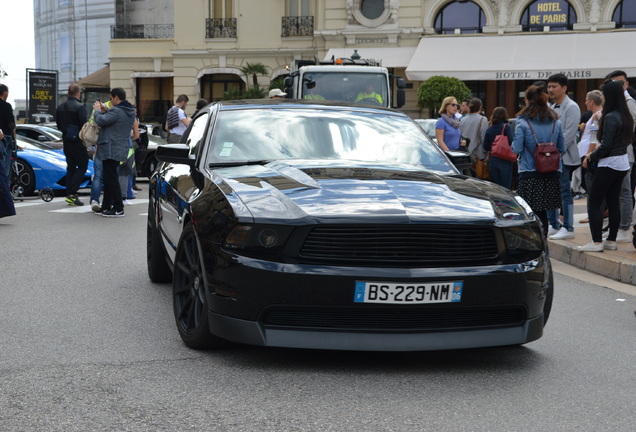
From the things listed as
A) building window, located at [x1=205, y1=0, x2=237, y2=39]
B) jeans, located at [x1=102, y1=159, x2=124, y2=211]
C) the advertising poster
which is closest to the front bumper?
jeans, located at [x1=102, y1=159, x2=124, y2=211]

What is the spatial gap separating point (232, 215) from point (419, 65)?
30397mm

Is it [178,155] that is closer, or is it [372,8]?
[178,155]

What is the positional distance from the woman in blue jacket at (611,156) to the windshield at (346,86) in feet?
29.8

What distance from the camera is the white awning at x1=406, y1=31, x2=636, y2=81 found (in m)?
32.1

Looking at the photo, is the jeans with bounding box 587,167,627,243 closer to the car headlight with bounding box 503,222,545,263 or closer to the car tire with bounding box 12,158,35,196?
the car headlight with bounding box 503,222,545,263

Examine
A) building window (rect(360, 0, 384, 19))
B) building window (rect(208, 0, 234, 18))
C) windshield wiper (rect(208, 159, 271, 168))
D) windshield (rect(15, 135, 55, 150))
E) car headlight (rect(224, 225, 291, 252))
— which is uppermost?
building window (rect(208, 0, 234, 18))

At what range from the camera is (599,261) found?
9.19 metres

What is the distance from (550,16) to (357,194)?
106 ft

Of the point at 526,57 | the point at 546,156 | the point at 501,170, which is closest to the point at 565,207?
the point at 546,156

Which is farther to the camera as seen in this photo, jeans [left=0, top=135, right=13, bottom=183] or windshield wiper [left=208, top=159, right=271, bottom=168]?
jeans [left=0, top=135, right=13, bottom=183]

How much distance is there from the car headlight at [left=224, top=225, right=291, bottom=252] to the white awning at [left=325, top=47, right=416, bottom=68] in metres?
31.5

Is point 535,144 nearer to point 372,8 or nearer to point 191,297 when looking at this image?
point 191,297

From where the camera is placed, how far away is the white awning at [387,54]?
36.0 m

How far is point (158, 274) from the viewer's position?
779 centimetres
